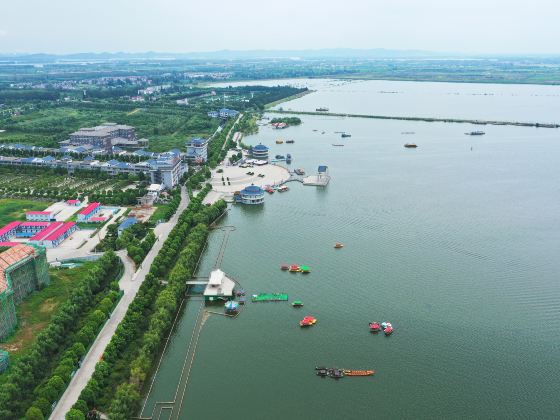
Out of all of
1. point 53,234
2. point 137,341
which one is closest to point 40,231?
point 53,234

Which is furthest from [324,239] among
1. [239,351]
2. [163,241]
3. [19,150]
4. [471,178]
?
[19,150]

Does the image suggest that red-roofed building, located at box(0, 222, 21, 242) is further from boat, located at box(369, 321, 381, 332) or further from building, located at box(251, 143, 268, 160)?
building, located at box(251, 143, 268, 160)

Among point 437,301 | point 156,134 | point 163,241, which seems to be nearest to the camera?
point 437,301

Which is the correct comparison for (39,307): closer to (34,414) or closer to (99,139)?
(34,414)

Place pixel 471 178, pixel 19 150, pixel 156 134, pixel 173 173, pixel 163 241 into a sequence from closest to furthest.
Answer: pixel 163 241 → pixel 173 173 → pixel 471 178 → pixel 19 150 → pixel 156 134

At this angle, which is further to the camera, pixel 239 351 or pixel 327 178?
pixel 327 178

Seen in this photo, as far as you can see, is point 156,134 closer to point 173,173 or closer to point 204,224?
point 173,173
